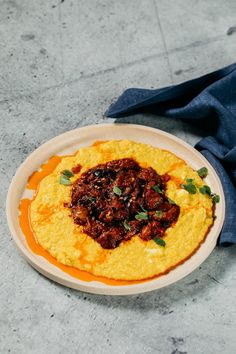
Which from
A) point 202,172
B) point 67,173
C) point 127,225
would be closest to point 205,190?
point 202,172

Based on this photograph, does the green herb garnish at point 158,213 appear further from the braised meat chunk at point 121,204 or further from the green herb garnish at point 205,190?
the green herb garnish at point 205,190

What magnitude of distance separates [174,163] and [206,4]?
7.38 ft

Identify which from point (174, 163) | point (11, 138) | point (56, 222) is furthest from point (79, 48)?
point (56, 222)

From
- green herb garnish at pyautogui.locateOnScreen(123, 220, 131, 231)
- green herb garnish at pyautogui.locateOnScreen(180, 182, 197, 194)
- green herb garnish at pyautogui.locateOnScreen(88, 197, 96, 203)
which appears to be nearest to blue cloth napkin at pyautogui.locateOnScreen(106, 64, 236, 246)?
green herb garnish at pyautogui.locateOnScreen(180, 182, 197, 194)

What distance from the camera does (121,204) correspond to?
4184 millimetres

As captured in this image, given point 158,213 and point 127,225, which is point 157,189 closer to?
point 158,213

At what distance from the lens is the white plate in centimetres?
394

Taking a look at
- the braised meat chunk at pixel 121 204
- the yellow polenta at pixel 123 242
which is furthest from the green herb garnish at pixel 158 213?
the yellow polenta at pixel 123 242

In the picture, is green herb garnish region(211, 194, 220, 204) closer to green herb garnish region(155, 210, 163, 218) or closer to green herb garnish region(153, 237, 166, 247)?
green herb garnish region(155, 210, 163, 218)

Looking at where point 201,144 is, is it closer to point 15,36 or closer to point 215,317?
point 215,317

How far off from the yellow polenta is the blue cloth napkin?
303mm

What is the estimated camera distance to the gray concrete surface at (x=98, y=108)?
12.9ft

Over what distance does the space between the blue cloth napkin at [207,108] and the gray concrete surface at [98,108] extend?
132mm

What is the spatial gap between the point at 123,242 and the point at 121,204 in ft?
0.83
